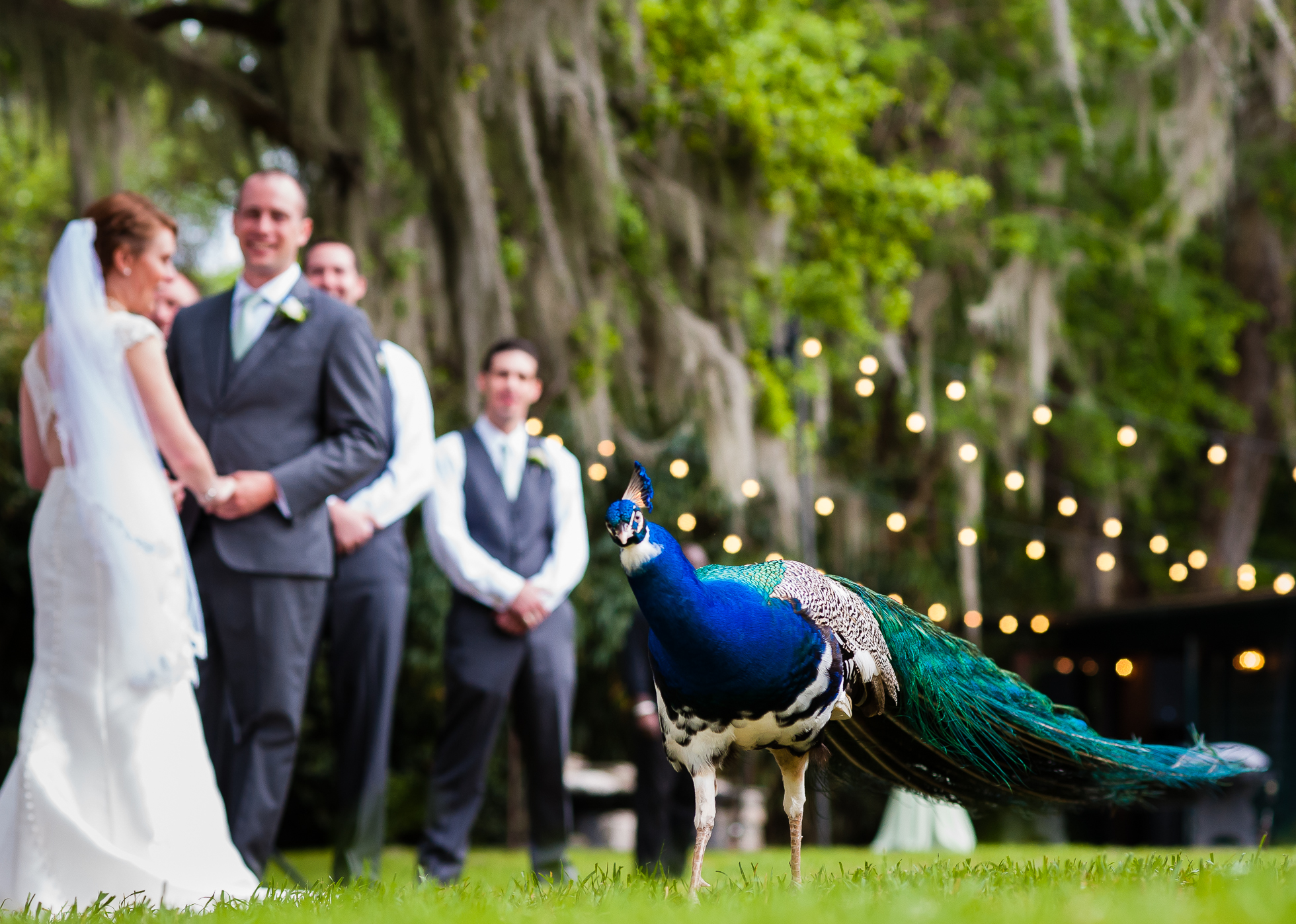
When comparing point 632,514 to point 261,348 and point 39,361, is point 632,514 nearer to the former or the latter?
point 261,348

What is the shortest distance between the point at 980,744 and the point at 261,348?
8.00 ft

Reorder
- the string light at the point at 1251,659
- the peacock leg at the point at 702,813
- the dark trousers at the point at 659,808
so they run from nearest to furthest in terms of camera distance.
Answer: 1. the peacock leg at the point at 702,813
2. the dark trousers at the point at 659,808
3. the string light at the point at 1251,659

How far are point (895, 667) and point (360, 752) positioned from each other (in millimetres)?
2354

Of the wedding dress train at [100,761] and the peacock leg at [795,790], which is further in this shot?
the wedding dress train at [100,761]

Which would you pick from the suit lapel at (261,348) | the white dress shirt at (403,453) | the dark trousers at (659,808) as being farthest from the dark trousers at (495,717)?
the suit lapel at (261,348)

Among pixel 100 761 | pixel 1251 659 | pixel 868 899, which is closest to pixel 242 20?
pixel 100 761

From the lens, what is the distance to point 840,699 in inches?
113

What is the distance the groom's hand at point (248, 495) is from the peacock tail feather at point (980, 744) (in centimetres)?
175

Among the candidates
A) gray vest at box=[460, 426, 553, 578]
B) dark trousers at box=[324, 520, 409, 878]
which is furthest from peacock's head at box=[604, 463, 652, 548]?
gray vest at box=[460, 426, 553, 578]

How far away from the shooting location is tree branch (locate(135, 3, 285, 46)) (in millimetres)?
7289

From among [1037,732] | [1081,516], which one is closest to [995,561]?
[1081,516]

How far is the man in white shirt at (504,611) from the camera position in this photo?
4.84 m

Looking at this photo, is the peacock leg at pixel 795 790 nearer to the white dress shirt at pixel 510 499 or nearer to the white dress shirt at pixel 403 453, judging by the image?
the white dress shirt at pixel 510 499

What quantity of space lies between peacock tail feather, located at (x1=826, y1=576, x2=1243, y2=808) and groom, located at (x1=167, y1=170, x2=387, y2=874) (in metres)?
1.71
